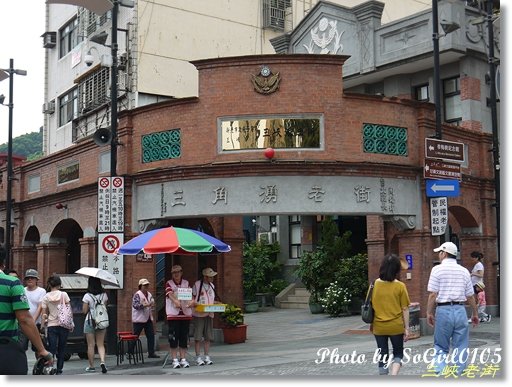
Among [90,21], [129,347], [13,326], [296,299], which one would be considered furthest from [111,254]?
[90,21]

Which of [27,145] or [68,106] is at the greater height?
[27,145]

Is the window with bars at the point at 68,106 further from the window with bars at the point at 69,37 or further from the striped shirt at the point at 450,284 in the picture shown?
the striped shirt at the point at 450,284

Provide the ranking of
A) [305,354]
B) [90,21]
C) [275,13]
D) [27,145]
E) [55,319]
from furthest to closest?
1. [27,145]
2. [275,13]
3. [90,21]
4. [305,354]
5. [55,319]

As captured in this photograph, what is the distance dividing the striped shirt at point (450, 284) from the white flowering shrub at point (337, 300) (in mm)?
13011

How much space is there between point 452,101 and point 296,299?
9.38 m

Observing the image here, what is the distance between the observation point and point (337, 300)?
2358cm

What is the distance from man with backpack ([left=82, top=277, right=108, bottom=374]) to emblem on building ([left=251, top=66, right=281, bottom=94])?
215 inches

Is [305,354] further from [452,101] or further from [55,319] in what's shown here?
[452,101]

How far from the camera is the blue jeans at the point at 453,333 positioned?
10.5 m

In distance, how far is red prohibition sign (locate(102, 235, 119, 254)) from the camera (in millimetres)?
16609

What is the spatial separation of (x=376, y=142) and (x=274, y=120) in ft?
8.06

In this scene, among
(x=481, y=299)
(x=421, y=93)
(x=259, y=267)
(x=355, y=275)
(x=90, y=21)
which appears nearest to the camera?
(x=481, y=299)

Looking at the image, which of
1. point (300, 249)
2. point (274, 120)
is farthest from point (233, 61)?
point (300, 249)

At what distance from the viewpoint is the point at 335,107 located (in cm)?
1673
